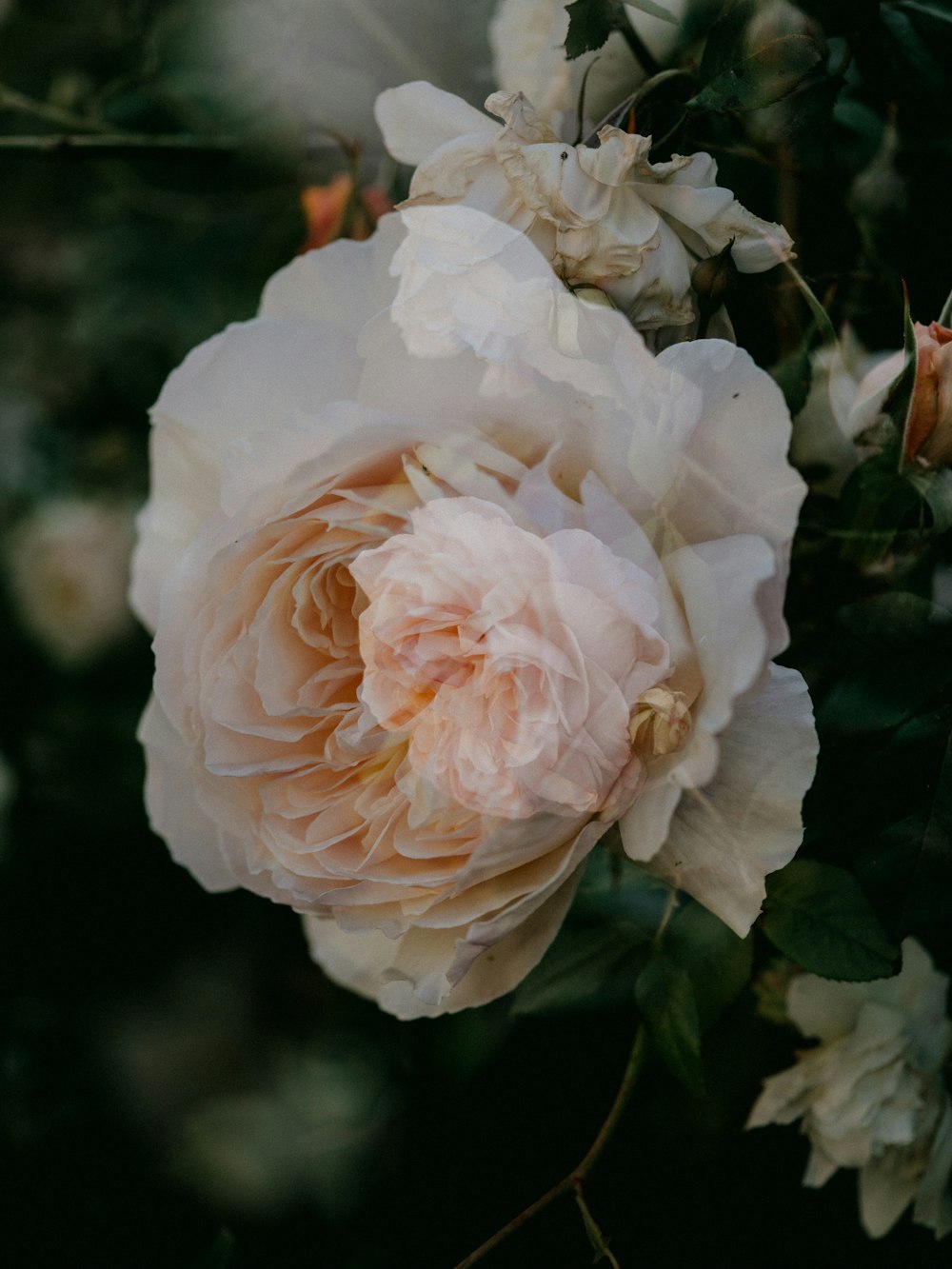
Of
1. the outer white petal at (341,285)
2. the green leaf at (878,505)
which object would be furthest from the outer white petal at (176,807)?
the green leaf at (878,505)

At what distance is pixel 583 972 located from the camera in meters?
0.46

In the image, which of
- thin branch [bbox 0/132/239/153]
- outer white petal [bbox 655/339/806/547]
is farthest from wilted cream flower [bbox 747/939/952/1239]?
thin branch [bbox 0/132/239/153]

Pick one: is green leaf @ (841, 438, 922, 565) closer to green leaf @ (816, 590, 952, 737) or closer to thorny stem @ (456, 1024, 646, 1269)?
green leaf @ (816, 590, 952, 737)

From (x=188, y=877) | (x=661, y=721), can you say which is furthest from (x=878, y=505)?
(x=188, y=877)

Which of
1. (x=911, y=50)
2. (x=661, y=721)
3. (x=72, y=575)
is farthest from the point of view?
(x=72, y=575)

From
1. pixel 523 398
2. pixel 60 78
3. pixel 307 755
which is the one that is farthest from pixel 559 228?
pixel 60 78

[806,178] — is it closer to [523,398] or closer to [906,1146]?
[523,398]

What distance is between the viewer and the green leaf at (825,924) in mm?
386

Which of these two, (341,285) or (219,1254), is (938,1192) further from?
(341,285)

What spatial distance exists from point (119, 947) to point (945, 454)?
47 centimetres

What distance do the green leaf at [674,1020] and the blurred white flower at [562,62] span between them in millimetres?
322

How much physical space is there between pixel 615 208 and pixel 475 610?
13cm

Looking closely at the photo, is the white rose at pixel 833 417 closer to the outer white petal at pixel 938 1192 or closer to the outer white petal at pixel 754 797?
the outer white petal at pixel 754 797

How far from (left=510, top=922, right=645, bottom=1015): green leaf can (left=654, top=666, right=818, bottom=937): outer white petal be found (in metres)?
0.13
